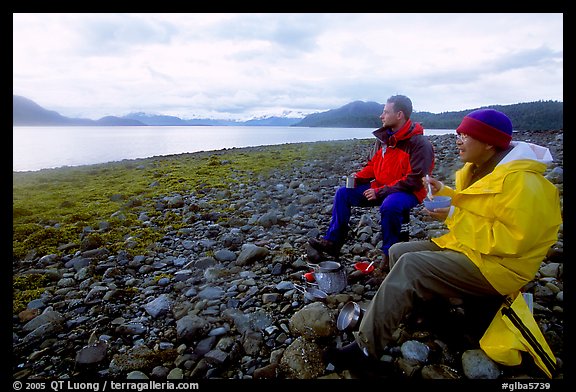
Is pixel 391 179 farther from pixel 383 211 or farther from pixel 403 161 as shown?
pixel 383 211

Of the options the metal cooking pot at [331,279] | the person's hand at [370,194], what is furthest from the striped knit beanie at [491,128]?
the metal cooking pot at [331,279]

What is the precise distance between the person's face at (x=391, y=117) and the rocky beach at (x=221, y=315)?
220 centimetres

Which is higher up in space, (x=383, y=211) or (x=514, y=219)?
(x=514, y=219)

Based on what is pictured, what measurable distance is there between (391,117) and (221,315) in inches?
152

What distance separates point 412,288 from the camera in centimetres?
308

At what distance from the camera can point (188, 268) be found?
18.2ft

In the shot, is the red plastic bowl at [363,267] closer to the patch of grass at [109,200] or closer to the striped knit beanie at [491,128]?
the striped knit beanie at [491,128]

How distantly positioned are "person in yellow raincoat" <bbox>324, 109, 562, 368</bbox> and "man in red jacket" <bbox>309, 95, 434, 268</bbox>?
1360 millimetres

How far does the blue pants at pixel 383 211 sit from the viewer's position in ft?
15.8

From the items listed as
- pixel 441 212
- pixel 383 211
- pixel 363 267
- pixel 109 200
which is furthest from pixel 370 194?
pixel 109 200
